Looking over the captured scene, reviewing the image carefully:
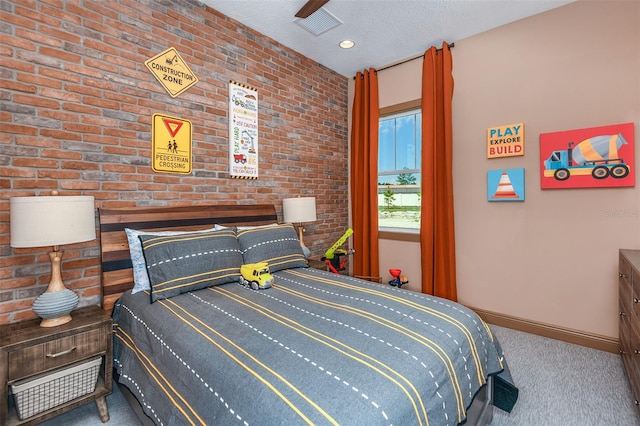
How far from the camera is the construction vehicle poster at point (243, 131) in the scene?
283cm

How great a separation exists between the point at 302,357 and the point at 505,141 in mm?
2884

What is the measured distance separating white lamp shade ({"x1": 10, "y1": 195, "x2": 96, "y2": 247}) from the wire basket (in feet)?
2.24

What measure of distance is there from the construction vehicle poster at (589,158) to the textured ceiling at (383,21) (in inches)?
46.7

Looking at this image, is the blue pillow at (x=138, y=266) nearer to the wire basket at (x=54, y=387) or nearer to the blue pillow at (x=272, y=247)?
the wire basket at (x=54, y=387)

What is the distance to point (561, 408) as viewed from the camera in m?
1.77

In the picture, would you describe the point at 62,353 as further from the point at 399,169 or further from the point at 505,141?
the point at 505,141

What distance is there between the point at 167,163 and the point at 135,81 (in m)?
0.63

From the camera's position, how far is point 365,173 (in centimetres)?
385

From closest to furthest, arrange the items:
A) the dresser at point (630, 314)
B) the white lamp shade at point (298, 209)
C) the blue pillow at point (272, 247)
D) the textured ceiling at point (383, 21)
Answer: the dresser at point (630, 314), the blue pillow at point (272, 247), the textured ceiling at point (383, 21), the white lamp shade at point (298, 209)

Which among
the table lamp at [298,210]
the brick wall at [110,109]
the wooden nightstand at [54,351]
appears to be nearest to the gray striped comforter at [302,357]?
the wooden nightstand at [54,351]

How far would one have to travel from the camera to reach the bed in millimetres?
957

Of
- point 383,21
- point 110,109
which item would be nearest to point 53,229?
point 110,109

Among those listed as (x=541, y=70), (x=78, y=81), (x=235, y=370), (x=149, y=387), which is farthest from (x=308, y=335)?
(x=541, y=70)

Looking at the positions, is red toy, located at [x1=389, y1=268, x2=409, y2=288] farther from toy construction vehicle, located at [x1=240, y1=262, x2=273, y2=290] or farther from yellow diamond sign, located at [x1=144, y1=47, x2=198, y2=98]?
yellow diamond sign, located at [x1=144, y1=47, x2=198, y2=98]
